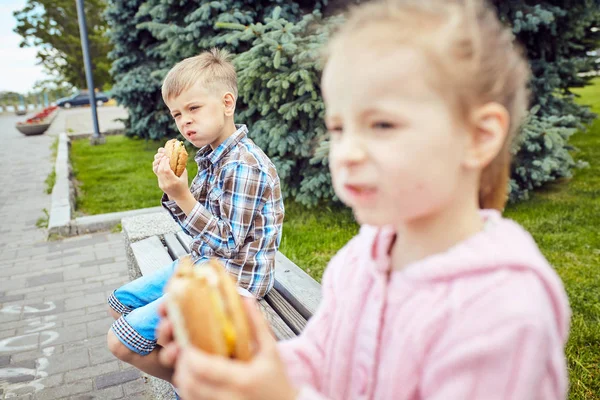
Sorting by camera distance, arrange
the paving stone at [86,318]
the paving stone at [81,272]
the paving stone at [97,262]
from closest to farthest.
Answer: the paving stone at [86,318] < the paving stone at [81,272] < the paving stone at [97,262]

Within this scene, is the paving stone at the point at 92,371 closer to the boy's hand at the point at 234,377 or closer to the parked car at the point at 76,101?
the boy's hand at the point at 234,377

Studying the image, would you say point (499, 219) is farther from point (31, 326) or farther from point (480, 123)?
point (31, 326)

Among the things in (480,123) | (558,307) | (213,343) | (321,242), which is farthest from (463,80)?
(321,242)

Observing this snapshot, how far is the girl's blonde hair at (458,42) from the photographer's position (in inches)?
36.9

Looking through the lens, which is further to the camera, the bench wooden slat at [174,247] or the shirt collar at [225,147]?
the bench wooden slat at [174,247]

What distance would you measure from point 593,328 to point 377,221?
2639 millimetres

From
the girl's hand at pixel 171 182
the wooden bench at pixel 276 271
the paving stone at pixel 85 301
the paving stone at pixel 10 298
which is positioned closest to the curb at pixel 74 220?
the paving stone at pixel 85 301

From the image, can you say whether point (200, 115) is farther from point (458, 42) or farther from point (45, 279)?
point (45, 279)

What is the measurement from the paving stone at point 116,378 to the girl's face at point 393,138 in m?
2.75

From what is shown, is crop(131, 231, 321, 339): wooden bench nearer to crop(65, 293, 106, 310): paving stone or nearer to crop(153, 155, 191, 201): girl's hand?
crop(153, 155, 191, 201): girl's hand

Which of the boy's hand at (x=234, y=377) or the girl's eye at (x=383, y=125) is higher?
the girl's eye at (x=383, y=125)

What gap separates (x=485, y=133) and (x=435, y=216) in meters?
0.18

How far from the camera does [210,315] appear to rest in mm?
966

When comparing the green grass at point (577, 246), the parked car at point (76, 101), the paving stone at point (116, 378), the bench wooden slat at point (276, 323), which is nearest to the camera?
the bench wooden slat at point (276, 323)
